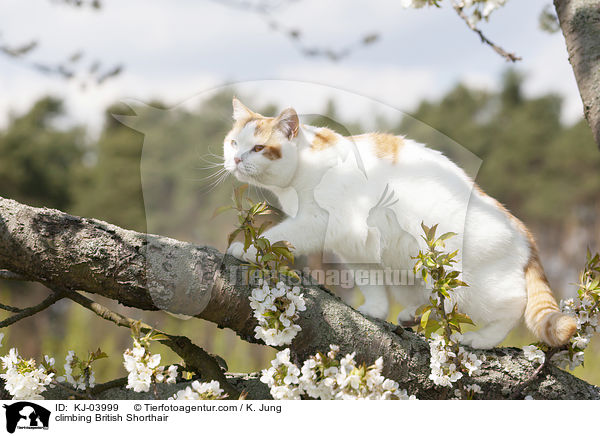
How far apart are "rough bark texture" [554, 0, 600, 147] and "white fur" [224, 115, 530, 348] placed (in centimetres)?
27

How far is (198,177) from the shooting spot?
100 cm

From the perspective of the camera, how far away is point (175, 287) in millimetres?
801

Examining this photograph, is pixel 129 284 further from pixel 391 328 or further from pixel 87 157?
pixel 87 157

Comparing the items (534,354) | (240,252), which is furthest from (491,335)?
(240,252)

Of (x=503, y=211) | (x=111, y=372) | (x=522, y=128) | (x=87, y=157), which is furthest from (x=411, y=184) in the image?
(x=522, y=128)

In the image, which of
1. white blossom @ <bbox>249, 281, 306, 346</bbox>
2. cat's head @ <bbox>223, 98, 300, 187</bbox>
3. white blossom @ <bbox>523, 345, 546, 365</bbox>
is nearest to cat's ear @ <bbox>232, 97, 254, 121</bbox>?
cat's head @ <bbox>223, 98, 300, 187</bbox>

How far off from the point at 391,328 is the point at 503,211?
376mm

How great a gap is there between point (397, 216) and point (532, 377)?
0.40 meters

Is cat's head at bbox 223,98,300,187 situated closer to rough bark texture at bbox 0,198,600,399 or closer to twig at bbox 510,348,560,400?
rough bark texture at bbox 0,198,600,399

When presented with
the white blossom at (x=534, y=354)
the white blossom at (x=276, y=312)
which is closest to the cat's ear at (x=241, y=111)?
the white blossom at (x=276, y=312)

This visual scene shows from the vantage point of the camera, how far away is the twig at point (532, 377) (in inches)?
35.8

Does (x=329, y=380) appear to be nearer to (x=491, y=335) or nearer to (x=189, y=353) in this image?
(x=189, y=353)

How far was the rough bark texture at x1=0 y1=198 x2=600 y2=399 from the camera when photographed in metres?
0.80
